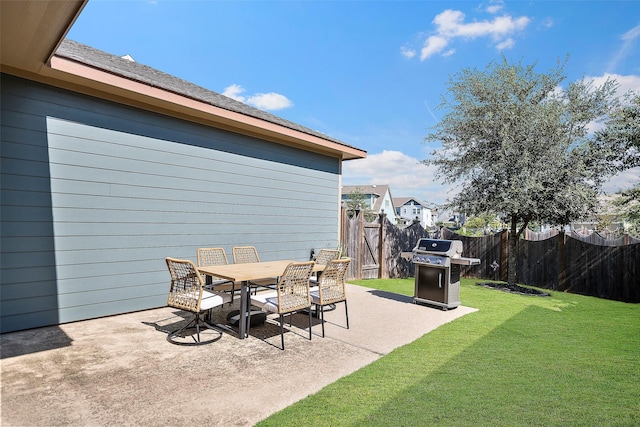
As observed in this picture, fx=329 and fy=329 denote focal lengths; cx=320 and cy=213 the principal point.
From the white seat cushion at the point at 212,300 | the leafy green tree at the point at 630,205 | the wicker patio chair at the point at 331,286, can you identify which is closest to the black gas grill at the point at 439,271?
the wicker patio chair at the point at 331,286

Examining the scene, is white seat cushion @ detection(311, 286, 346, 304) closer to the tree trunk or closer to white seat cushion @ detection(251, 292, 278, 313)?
white seat cushion @ detection(251, 292, 278, 313)

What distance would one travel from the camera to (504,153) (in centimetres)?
736

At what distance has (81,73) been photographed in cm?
384

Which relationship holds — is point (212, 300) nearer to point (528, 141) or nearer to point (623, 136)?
point (528, 141)

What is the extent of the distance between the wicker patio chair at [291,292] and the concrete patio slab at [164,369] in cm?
40

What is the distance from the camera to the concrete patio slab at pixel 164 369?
7.34ft

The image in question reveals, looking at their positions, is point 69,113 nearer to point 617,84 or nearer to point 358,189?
point 617,84

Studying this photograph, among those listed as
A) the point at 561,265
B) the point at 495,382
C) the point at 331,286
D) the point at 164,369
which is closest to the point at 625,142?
the point at 561,265

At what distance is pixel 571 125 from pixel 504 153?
1560 millimetres

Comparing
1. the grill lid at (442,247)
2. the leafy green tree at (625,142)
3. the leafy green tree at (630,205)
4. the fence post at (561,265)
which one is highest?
the leafy green tree at (625,142)

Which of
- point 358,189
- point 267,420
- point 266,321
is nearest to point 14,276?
point 266,321

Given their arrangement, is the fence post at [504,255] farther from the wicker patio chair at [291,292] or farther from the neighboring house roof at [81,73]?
the wicker patio chair at [291,292]

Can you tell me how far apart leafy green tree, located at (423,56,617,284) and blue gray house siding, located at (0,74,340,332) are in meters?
5.17

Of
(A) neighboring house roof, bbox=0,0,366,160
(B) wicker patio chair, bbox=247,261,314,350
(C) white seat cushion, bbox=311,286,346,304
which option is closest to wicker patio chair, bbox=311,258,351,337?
(C) white seat cushion, bbox=311,286,346,304
